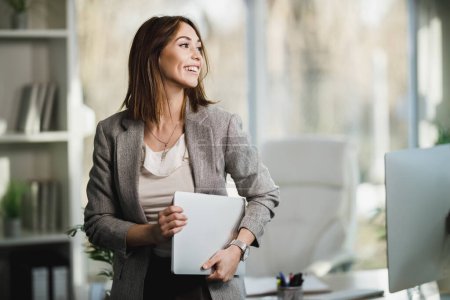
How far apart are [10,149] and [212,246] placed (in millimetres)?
2391

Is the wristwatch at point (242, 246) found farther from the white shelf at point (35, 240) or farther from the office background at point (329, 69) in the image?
the office background at point (329, 69)

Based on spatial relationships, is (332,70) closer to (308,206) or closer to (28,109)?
(308,206)

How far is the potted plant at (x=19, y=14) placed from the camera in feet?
12.0

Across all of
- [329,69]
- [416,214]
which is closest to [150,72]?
[416,214]

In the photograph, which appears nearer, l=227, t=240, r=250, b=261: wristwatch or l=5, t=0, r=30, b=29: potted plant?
l=227, t=240, r=250, b=261: wristwatch

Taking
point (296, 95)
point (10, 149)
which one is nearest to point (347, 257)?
point (296, 95)

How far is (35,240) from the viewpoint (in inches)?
143

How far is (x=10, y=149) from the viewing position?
12.7ft

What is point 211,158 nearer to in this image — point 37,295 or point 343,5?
point 37,295

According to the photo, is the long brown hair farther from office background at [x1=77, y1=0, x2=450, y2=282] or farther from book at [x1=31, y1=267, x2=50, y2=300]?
office background at [x1=77, y1=0, x2=450, y2=282]

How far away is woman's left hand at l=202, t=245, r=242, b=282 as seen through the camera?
1.69m

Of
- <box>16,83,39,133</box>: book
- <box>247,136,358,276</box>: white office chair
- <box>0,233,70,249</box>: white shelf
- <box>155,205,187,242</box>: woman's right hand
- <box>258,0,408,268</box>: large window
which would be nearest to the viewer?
<box>155,205,187,242</box>: woman's right hand

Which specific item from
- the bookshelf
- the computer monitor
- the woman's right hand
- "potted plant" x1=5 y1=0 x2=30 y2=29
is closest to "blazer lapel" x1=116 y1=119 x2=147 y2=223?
the woman's right hand

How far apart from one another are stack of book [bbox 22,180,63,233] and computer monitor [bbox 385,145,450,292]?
2139mm
